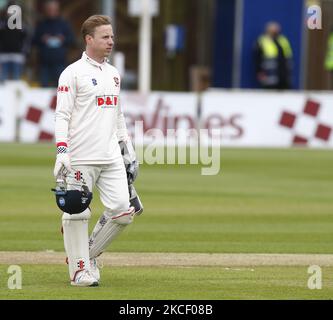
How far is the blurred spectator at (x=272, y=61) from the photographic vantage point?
30.4 metres

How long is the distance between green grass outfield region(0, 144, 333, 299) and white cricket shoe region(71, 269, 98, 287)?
0.09 metres

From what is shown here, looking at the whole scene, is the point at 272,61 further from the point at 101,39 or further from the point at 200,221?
the point at 101,39

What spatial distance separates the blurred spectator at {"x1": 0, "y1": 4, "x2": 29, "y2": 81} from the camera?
1118 inches

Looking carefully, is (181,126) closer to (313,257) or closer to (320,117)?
(320,117)

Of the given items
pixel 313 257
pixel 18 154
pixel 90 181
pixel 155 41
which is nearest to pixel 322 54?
pixel 155 41

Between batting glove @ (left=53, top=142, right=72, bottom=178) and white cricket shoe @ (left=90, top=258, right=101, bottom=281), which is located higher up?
batting glove @ (left=53, top=142, right=72, bottom=178)

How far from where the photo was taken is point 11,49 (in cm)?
2845

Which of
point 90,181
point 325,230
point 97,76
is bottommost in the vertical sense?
point 325,230

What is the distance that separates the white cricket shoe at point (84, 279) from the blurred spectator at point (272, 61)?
20.3 meters

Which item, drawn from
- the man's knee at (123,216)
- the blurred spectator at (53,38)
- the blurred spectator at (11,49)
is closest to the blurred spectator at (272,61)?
the blurred spectator at (53,38)

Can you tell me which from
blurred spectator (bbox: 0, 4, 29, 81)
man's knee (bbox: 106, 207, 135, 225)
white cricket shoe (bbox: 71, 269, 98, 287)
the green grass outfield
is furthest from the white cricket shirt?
blurred spectator (bbox: 0, 4, 29, 81)

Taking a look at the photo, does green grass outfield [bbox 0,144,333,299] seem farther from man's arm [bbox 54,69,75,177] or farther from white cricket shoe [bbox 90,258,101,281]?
man's arm [bbox 54,69,75,177]
